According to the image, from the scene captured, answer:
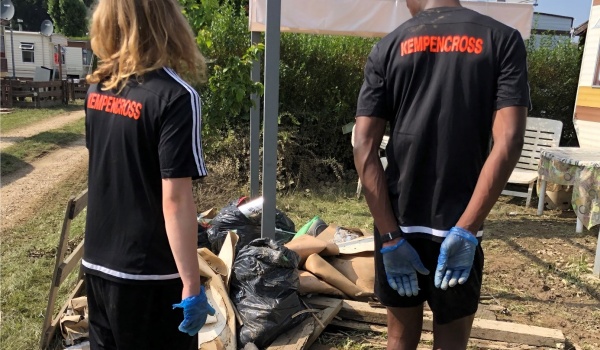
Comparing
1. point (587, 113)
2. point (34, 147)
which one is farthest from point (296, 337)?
point (34, 147)

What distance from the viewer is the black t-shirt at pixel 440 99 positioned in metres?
1.66

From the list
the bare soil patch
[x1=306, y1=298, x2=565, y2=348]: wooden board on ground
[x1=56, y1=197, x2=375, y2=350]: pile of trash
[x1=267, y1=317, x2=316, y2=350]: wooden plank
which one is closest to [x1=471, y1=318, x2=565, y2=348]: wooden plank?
[x1=306, y1=298, x2=565, y2=348]: wooden board on ground

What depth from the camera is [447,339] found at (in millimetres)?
1884

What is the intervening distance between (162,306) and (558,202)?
255 inches

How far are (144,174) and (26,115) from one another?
15.6 m

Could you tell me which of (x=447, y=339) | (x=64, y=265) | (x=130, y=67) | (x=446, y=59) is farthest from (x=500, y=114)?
(x=64, y=265)

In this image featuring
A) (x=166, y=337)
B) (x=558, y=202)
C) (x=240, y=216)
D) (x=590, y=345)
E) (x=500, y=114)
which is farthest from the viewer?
(x=558, y=202)

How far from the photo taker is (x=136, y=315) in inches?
68.0

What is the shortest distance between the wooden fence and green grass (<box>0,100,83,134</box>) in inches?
25.6

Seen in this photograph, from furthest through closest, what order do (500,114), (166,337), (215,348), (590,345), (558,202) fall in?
(558,202), (590,345), (215,348), (166,337), (500,114)

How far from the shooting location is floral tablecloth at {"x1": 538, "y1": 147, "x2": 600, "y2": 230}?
200 inches

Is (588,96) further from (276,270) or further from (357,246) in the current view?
(276,270)

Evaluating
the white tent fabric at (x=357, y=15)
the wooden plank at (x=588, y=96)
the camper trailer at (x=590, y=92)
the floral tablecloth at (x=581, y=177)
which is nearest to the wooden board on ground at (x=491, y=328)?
the floral tablecloth at (x=581, y=177)

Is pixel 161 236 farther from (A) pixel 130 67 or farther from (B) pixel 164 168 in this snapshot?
(A) pixel 130 67
